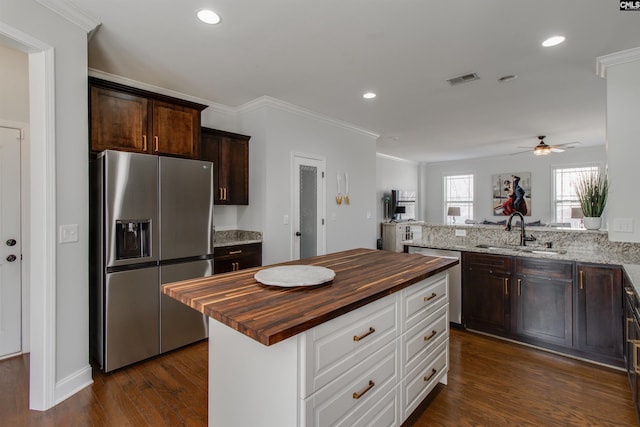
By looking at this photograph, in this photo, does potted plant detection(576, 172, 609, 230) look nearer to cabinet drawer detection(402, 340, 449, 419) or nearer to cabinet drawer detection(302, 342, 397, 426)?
cabinet drawer detection(402, 340, 449, 419)

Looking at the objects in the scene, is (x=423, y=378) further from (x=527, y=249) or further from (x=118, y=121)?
(x=118, y=121)

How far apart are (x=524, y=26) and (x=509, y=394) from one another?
2.75 metres

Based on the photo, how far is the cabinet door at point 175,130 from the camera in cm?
299

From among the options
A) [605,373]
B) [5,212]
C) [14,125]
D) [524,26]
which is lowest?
[605,373]

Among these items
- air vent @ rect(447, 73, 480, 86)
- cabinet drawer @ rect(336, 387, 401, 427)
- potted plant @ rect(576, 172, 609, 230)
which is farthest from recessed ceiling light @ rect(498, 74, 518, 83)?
cabinet drawer @ rect(336, 387, 401, 427)

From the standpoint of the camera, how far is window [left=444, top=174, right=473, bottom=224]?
899 cm

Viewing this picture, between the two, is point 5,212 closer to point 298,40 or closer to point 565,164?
point 298,40

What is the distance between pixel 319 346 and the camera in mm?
1202

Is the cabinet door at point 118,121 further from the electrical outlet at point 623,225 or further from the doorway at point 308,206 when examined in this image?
the electrical outlet at point 623,225

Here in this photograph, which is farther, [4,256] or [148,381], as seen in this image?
[4,256]

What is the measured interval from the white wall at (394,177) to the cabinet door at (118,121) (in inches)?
233

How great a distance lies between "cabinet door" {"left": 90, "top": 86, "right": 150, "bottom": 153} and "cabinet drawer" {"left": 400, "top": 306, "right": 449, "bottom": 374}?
2842 mm

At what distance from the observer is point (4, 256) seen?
8.84 feet

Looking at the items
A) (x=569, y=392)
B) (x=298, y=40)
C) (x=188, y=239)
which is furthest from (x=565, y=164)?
(x=188, y=239)
